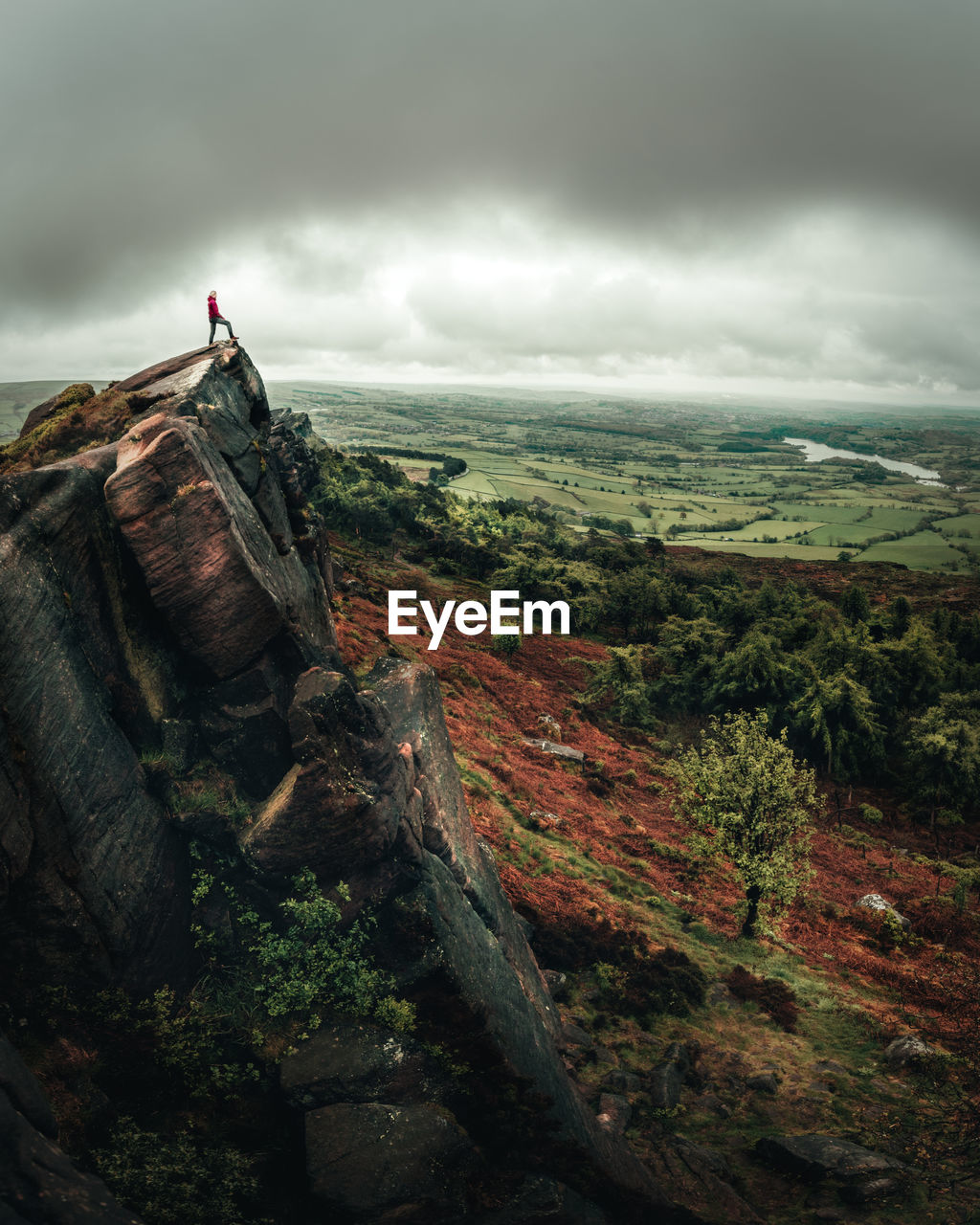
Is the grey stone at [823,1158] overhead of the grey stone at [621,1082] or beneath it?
overhead

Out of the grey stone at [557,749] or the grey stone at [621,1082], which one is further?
the grey stone at [557,749]

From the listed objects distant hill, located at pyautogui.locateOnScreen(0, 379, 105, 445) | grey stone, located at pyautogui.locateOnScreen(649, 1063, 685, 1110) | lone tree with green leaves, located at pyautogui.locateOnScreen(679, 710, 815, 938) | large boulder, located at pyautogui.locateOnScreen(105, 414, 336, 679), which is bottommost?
grey stone, located at pyautogui.locateOnScreen(649, 1063, 685, 1110)

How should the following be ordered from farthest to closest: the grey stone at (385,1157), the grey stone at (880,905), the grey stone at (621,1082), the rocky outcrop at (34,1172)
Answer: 1. the grey stone at (880,905)
2. the grey stone at (621,1082)
3. the grey stone at (385,1157)
4. the rocky outcrop at (34,1172)

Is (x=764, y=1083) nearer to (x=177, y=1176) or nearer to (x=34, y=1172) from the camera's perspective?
(x=177, y=1176)

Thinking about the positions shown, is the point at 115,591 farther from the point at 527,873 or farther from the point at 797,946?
the point at 797,946

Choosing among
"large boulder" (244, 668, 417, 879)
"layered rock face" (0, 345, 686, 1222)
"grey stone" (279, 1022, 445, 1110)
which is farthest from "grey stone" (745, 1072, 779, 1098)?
"large boulder" (244, 668, 417, 879)

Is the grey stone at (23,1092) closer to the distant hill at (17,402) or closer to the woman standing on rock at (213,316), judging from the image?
the woman standing on rock at (213,316)

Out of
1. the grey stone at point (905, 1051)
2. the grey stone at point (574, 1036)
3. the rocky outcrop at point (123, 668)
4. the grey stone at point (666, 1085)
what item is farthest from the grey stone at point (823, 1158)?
the rocky outcrop at point (123, 668)

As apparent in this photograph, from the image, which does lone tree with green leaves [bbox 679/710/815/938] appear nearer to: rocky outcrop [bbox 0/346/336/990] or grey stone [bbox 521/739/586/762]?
grey stone [bbox 521/739/586/762]
